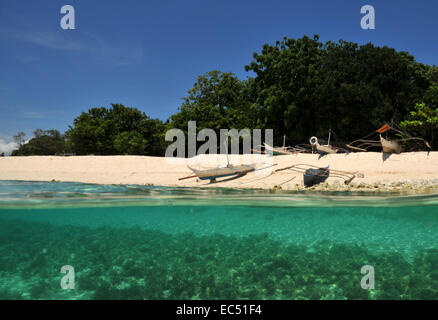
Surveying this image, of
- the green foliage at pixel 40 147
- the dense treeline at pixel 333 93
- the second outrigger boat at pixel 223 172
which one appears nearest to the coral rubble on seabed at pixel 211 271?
the second outrigger boat at pixel 223 172

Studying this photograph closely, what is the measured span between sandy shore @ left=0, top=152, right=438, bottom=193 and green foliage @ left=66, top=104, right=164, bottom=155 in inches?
730

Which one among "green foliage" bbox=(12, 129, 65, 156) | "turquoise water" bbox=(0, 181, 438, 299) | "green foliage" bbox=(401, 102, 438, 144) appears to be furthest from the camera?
"green foliage" bbox=(12, 129, 65, 156)

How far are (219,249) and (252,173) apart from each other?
783cm

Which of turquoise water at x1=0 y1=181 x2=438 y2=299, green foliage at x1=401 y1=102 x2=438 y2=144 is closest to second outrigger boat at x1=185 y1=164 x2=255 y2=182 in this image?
turquoise water at x1=0 y1=181 x2=438 y2=299

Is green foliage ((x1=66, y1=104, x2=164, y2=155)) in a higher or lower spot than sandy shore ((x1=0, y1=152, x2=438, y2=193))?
higher

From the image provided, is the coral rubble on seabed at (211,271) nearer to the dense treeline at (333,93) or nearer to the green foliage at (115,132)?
the dense treeline at (333,93)

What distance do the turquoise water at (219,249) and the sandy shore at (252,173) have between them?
1.41 metres

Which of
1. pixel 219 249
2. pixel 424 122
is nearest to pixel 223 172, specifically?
pixel 219 249

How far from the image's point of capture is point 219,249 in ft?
24.1

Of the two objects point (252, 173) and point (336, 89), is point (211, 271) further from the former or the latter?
point (336, 89)

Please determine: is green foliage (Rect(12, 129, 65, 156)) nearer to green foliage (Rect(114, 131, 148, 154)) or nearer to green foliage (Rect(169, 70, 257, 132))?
green foliage (Rect(114, 131, 148, 154))

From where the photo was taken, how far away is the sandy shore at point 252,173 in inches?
476

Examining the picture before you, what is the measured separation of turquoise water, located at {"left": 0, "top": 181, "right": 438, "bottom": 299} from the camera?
475 cm
